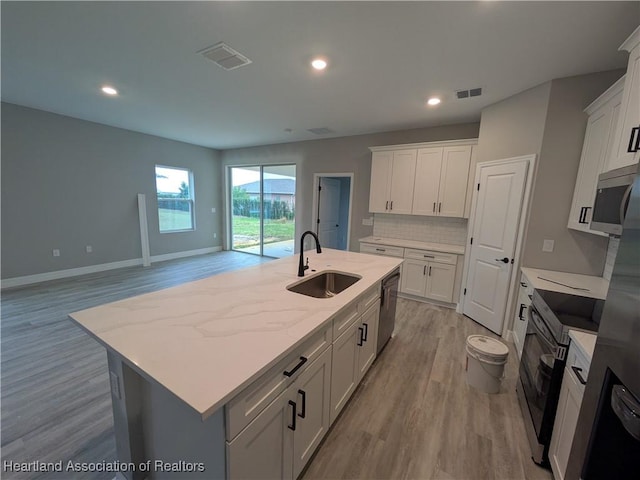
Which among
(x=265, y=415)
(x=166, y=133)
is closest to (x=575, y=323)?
(x=265, y=415)

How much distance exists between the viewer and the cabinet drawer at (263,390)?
0.85 meters

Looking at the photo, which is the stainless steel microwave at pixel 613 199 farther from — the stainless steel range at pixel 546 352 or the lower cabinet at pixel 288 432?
the lower cabinet at pixel 288 432

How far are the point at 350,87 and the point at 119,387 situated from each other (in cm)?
320

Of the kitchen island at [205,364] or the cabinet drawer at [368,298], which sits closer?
the kitchen island at [205,364]

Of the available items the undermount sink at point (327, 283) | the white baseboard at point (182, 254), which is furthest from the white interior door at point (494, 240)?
the white baseboard at point (182, 254)

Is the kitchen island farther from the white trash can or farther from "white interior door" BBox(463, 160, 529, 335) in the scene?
"white interior door" BBox(463, 160, 529, 335)

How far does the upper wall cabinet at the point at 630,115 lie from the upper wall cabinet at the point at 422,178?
6.13 feet

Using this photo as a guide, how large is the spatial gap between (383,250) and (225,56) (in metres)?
3.26

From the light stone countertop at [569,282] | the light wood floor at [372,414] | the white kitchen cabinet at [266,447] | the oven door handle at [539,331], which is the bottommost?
the light wood floor at [372,414]

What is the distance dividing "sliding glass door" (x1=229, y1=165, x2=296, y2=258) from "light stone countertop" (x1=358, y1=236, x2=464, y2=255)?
94.6 inches

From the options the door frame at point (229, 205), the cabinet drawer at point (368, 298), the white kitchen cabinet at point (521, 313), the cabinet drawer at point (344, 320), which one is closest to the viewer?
the cabinet drawer at point (344, 320)

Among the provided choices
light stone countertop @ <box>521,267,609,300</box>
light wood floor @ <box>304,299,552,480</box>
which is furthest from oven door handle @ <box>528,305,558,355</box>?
light wood floor @ <box>304,299,552,480</box>

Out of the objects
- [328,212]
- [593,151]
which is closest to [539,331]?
[593,151]

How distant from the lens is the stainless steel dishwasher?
2365 millimetres
